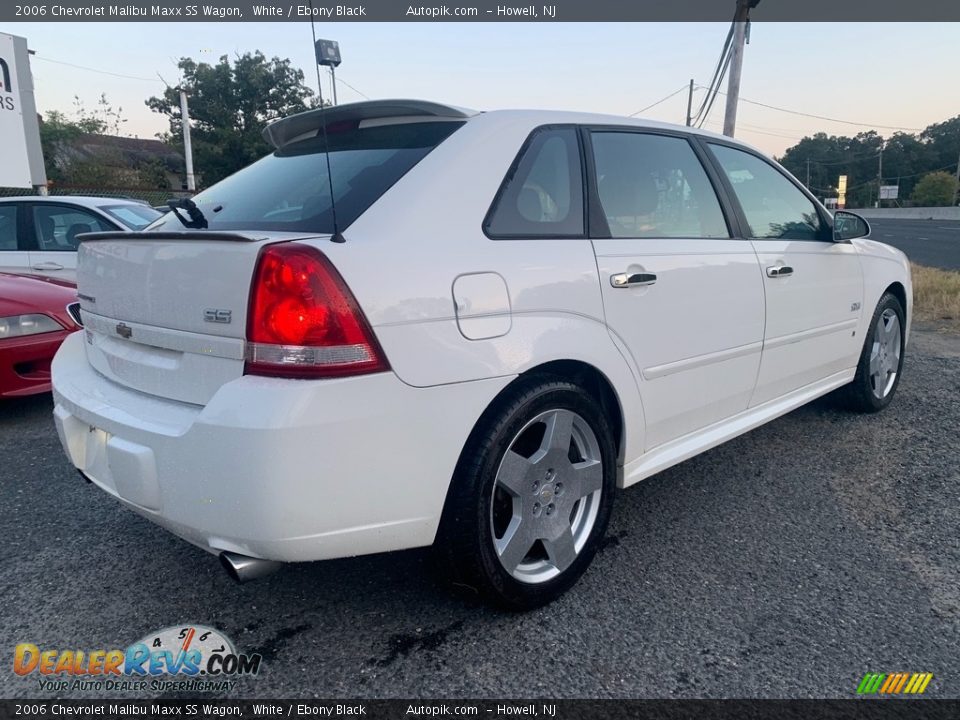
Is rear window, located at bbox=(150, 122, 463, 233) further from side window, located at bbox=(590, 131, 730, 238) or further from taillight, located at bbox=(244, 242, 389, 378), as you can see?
side window, located at bbox=(590, 131, 730, 238)

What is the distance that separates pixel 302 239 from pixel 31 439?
318 centimetres

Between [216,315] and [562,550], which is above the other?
[216,315]

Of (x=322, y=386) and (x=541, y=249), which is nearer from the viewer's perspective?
(x=322, y=386)

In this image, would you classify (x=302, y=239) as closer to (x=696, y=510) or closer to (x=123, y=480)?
(x=123, y=480)

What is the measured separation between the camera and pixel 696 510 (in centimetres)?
303

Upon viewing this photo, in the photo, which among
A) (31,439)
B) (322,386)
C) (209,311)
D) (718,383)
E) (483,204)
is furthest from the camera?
(31,439)

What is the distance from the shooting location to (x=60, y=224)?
6.22 meters

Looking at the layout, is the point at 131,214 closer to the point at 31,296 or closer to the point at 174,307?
the point at 31,296

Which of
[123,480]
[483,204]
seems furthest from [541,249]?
[123,480]

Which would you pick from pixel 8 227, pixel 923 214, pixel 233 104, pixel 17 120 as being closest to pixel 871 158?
pixel 923 214

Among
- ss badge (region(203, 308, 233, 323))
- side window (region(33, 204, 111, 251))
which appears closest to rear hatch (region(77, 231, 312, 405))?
ss badge (region(203, 308, 233, 323))

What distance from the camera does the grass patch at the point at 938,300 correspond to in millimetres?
7629

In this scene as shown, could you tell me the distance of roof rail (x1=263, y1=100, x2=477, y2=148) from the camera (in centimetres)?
231

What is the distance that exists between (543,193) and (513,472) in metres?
0.96
